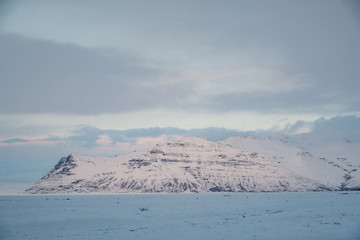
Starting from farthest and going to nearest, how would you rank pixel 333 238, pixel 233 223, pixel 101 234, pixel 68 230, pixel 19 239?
1. pixel 233 223
2. pixel 68 230
3. pixel 101 234
4. pixel 19 239
5. pixel 333 238

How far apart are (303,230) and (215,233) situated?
47.5ft

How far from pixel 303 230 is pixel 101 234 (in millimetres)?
32274

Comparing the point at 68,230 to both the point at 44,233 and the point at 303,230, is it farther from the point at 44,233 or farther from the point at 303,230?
the point at 303,230

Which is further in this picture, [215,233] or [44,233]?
[44,233]

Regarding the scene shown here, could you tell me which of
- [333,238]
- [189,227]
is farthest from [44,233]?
[333,238]

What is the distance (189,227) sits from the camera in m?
70.8

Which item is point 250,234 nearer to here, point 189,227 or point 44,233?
point 189,227

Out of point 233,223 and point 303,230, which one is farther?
point 233,223

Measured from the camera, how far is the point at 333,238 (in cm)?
5412

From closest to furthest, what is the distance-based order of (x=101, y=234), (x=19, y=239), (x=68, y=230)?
(x=19, y=239) < (x=101, y=234) < (x=68, y=230)

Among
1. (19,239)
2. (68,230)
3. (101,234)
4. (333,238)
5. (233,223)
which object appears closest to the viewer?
(333,238)

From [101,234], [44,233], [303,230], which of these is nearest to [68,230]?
[44,233]

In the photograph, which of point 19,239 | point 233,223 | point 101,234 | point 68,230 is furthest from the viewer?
point 233,223

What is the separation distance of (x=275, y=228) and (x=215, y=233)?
1179 cm
